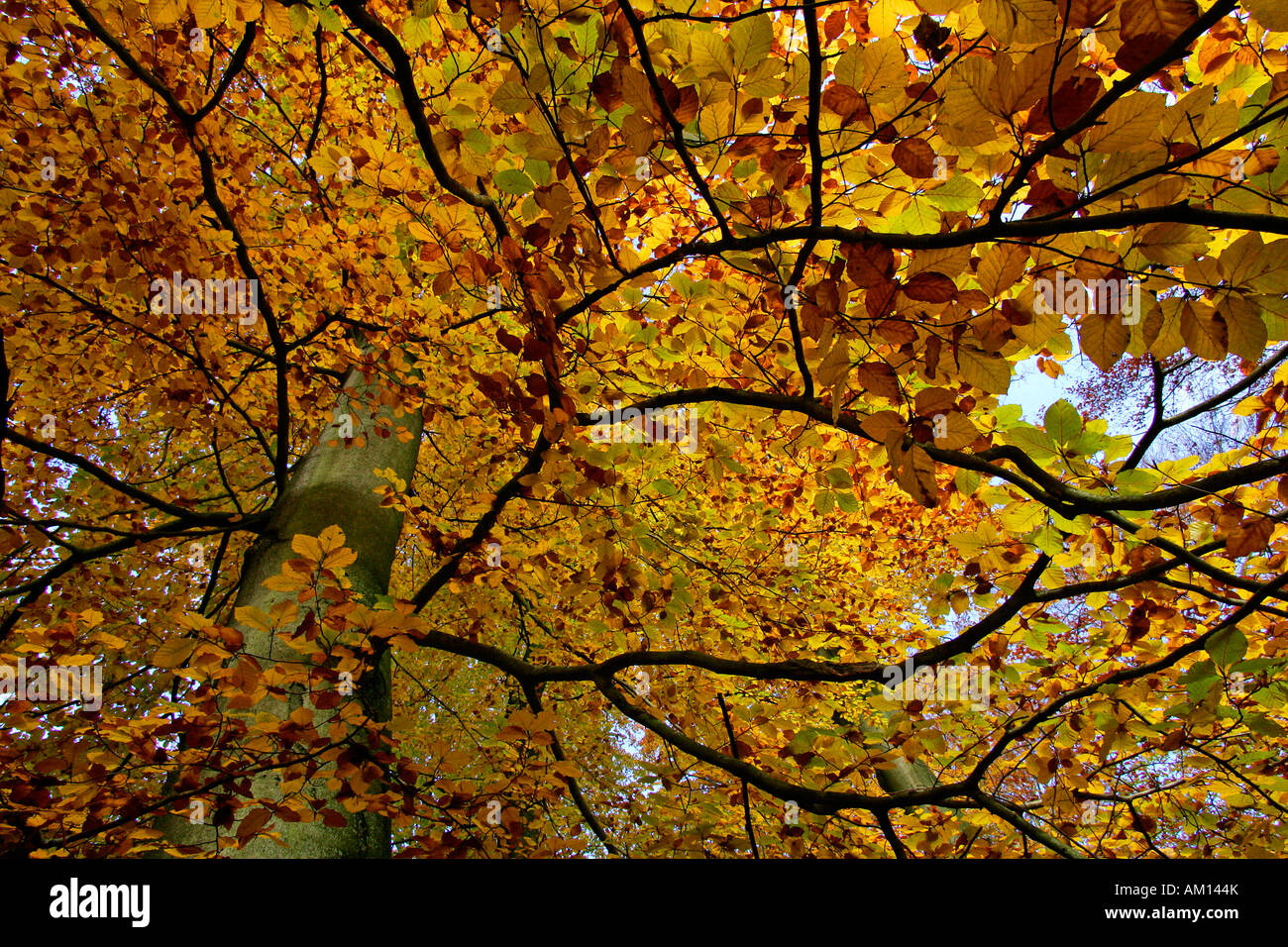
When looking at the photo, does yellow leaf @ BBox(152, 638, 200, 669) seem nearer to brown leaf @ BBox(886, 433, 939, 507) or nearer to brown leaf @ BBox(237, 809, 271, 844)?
brown leaf @ BBox(237, 809, 271, 844)

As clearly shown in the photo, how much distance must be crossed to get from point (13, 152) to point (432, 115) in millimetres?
2178

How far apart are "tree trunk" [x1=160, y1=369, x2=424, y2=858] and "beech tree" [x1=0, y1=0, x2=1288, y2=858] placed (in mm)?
20

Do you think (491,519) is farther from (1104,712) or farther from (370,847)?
(1104,712)

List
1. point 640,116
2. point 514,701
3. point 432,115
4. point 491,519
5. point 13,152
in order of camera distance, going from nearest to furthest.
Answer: point 640,116 → point 491,519 → point 432,115 → point 13,152 → point 514,701

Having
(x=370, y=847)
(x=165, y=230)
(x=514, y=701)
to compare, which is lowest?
(x=514, y=701)

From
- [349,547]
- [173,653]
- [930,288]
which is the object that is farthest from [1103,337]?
[349,547]

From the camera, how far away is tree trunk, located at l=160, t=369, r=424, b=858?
2.06 metres

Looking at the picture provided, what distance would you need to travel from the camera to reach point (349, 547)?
2902 mm

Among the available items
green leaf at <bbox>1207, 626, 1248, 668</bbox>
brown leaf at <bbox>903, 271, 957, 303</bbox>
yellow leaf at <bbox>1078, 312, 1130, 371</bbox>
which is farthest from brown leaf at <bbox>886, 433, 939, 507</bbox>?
green leaf at <bbox>1207, 626, 1248, 668</bbox>

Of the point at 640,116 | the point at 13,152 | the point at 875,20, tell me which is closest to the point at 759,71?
the point at 640,116

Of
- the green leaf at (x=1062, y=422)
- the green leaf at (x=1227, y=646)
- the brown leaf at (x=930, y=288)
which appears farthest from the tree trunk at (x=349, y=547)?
the green leaf at (x=1227, y=646)

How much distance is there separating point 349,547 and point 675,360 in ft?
5.62

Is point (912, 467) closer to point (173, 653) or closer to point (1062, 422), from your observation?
point (1062, 422)

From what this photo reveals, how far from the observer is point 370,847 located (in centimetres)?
228
